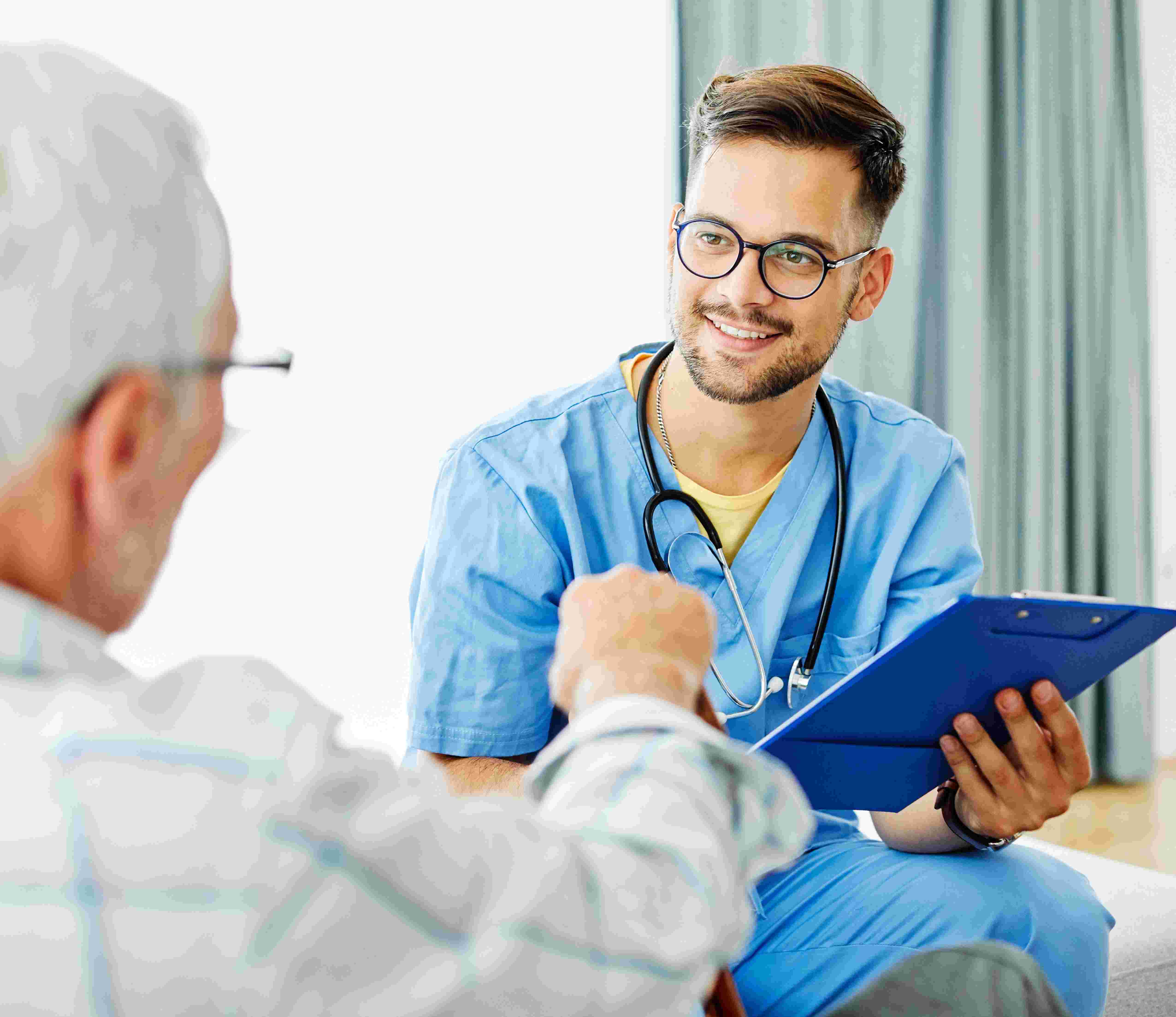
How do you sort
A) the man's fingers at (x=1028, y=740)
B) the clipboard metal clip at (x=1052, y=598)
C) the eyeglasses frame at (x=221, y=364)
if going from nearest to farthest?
the eyeglasses frame at (x=221, y=364) → the clipboard metal clip at (x=1052, y=598) → the man's fingers at (x=1028, y=740)

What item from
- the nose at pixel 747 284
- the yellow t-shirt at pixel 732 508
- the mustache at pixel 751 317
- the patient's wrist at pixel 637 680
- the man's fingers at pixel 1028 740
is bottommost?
the man's fingers at pixel 1028 740

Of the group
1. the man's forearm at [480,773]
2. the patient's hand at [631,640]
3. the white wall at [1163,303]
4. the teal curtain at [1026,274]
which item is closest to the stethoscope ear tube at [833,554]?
the man's forearm at [480,773]

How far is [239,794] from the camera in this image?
497mm

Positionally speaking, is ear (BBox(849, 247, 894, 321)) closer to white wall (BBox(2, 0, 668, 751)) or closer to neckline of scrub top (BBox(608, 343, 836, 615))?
neckline of scrub top (BBox(608, 343, 836, 615))

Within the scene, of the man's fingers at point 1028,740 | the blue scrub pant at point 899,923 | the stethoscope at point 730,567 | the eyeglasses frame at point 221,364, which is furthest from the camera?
the stethoscope at point 730,567

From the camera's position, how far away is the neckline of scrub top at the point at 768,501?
4.86ft

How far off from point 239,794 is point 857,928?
1.03 meters

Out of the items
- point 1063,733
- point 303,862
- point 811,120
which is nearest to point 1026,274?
point 811,120

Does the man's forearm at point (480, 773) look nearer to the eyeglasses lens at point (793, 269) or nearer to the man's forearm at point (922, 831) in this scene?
the man's forearm at point (922, 831)

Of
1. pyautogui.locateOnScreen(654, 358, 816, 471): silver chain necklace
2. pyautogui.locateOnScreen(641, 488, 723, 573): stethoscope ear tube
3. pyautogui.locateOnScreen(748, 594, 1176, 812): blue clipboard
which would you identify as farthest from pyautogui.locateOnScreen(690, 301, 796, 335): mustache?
pyautogui.locateOnScreen(748, 594, 1176, 812): blue clipboard

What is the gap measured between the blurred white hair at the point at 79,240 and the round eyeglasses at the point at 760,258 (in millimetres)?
1002

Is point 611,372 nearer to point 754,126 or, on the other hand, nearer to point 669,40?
point 754,126

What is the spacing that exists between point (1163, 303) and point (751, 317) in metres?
2.82

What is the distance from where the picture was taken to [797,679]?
1.44 meters
